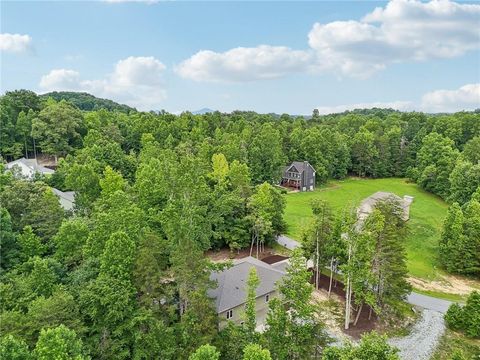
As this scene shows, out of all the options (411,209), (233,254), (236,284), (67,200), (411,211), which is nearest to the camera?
(236,284)

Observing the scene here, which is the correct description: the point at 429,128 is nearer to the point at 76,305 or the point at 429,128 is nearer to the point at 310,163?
the point at 310,163

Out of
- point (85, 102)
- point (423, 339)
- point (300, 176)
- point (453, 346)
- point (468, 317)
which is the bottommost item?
point (453, 346)

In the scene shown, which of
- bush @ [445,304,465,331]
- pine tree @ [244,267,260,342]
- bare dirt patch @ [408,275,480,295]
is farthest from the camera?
bare dirt patch @ [408,275,480,295]

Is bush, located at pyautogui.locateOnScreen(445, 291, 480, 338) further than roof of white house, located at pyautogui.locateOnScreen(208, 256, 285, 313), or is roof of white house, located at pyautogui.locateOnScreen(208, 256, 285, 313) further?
bush, located at pyautogui.locateOnScreen(445, 291, 480, 338)

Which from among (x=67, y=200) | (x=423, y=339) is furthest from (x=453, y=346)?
(x=67, y=200)

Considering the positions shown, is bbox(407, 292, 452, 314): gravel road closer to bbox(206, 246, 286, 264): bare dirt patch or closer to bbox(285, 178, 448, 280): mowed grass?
bbox(285, 178, 448, 280): mowed grass

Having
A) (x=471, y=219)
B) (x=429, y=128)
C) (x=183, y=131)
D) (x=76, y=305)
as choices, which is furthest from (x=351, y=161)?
(x=76, y=305)

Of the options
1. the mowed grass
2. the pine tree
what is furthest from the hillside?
the pine tree

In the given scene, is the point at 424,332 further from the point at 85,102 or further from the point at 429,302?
the point at 85,102

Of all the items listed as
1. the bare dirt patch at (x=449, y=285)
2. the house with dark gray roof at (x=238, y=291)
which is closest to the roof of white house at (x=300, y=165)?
the bare dirt patch at (x=449, y=285)
